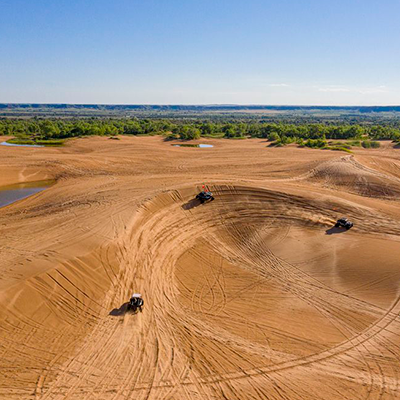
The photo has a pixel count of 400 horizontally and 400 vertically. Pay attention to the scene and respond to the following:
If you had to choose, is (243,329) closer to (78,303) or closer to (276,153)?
(78,303)

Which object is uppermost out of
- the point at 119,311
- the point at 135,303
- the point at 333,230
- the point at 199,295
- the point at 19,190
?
the point at 135,303

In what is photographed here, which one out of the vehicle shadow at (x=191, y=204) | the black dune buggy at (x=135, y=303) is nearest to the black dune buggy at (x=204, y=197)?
the vehicle shadow at (x=191, y=204)

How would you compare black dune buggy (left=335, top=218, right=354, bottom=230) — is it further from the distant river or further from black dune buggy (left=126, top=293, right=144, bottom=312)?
the distant river

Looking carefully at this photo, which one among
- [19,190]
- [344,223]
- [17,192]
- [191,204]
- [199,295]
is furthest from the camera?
[19,190]

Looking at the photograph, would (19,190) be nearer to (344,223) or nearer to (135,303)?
(135,303)

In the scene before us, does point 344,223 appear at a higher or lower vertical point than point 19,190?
higher

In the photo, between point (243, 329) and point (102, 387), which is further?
point (243, 329)

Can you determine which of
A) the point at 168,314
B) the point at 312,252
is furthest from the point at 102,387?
the point at 312,252

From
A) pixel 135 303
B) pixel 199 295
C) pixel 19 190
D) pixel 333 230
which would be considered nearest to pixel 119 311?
pixel 135 303
